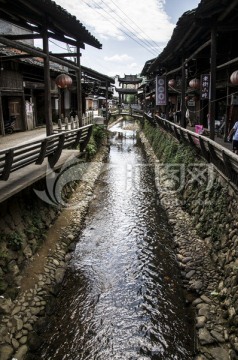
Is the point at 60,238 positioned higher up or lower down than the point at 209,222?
lower down

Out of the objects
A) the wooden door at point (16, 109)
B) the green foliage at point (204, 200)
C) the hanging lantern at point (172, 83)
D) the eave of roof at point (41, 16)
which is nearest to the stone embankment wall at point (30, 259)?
the green foliage at point (204, 200)

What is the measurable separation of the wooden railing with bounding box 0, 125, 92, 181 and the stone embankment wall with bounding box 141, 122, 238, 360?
4961mm

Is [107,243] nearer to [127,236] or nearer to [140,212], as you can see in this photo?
[127,236]

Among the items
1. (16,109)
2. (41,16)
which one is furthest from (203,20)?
(16,109)

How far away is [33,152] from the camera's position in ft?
27.1

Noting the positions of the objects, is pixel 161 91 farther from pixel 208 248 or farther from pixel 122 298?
pixel 122 298

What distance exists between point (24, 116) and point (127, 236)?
12.8m

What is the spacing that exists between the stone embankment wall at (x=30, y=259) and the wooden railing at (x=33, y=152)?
3.99 ft

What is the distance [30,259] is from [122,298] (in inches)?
105

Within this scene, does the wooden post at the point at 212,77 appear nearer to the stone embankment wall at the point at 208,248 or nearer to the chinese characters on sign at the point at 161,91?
the stone embankment wall at the point at 208,248

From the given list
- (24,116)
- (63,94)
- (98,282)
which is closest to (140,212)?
(98,282)

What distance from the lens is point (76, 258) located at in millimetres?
9352

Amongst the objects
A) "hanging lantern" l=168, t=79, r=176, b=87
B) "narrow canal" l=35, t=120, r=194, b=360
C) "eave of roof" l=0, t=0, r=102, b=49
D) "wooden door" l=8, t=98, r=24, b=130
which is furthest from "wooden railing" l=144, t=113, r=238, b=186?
"wooden door" l=8, t=98, r=24, b=130

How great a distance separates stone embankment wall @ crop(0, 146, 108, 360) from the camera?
605cm
